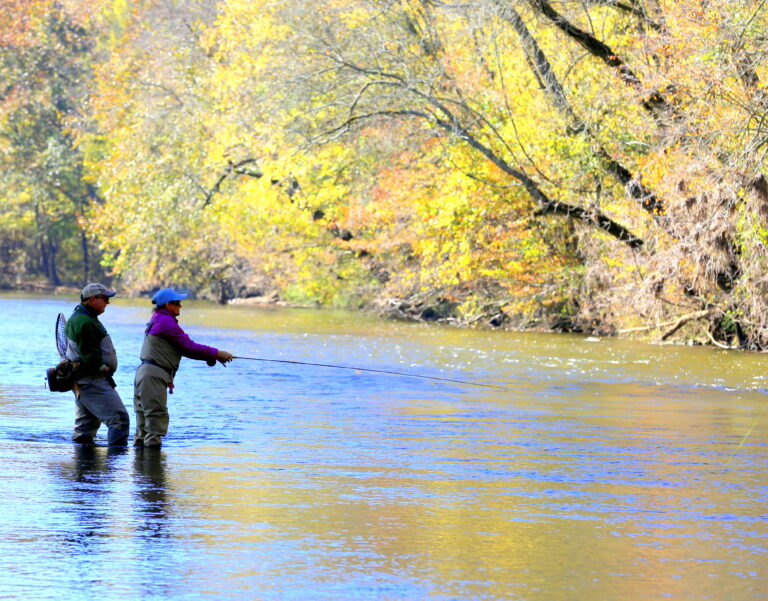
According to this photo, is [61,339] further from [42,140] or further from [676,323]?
[42,140]

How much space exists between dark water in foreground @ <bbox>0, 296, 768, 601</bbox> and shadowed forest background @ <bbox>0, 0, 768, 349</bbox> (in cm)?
481

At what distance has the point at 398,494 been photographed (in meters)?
9.68

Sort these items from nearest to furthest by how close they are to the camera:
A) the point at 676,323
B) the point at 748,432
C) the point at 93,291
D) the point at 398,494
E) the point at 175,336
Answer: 1. the point at 398,494
2. the point at 175,336
3. the point at 93,291
4. the point at 748,432
5. the point at 676,323

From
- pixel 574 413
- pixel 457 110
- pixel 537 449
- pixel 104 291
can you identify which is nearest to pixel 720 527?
pixel 537 449

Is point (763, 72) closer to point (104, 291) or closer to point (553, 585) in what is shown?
point (104, 291)

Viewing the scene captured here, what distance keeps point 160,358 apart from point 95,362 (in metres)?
0.52

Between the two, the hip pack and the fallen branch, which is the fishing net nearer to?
the hip pack

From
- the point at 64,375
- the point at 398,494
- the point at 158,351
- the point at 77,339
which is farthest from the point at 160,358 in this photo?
the point at 398,494

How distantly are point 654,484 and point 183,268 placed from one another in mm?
41000

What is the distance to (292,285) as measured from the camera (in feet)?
153

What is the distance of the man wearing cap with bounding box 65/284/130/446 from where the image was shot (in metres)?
11.5

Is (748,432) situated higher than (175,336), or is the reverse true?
(175,336)

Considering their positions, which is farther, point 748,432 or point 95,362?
point 748,432

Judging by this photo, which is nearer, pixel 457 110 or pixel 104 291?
pixel 104 291
